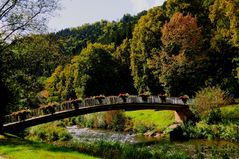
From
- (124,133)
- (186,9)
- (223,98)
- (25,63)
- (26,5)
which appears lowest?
(124,133)

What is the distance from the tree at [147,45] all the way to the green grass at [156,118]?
10772mm

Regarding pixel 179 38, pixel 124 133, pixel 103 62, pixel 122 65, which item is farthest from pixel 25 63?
pixel 122 65

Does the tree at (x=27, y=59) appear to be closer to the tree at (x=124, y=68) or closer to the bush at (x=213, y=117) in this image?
the bush at (x=213, y=117)

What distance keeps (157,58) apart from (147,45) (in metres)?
6.87

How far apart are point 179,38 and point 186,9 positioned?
7180 millimetres

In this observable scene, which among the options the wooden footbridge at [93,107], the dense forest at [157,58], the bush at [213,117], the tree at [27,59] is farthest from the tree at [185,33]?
the tree at [27,59]

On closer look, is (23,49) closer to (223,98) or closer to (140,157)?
(140,157)

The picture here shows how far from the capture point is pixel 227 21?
56.0 metres

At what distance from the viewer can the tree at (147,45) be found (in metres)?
75.0

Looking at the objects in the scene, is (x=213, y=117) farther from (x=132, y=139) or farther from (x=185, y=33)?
(x=185, y=33)

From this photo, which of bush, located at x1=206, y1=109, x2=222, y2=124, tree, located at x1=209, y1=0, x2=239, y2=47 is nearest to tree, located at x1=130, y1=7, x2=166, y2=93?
tree, located at x1=209, y1=0, x2=239, y2=47

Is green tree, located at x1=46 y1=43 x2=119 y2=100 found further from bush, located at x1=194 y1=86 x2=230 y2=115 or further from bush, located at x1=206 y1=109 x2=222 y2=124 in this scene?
bush, located at x1=206 y1=109 x2=222 y2=124

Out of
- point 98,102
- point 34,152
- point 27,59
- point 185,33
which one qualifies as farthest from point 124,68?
point 34,152

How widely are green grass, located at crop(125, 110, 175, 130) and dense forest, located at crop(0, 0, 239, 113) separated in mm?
5248
